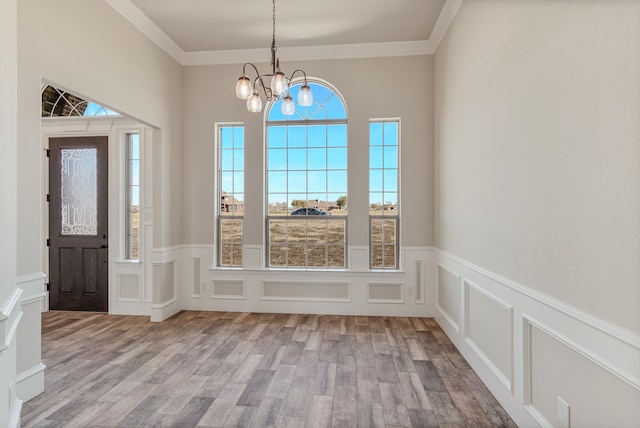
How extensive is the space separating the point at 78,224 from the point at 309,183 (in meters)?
3.14

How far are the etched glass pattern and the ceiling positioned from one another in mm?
1865

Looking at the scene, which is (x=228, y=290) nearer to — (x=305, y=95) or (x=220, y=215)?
(x=220, y=215)

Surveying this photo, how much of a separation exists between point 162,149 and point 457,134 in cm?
345

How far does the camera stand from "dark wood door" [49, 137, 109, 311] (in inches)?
173

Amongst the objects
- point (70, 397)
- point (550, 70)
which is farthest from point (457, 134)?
point (70, 397)

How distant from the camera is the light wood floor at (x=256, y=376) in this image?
2141 millimetres

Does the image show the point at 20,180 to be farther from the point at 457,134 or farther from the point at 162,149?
the point at 457,134

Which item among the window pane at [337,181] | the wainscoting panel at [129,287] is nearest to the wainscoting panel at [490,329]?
the window pane at [337,181]

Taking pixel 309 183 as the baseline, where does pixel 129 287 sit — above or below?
below

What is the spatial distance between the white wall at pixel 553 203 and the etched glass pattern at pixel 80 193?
4.58 metres

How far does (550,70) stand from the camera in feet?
5.71

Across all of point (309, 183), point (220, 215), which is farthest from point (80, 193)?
point (309, 183)

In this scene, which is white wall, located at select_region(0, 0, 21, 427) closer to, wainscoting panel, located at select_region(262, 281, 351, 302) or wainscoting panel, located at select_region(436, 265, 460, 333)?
wainscoting panel, located at select_region(262, 281, 351, 302)

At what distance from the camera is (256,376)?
2682mm
